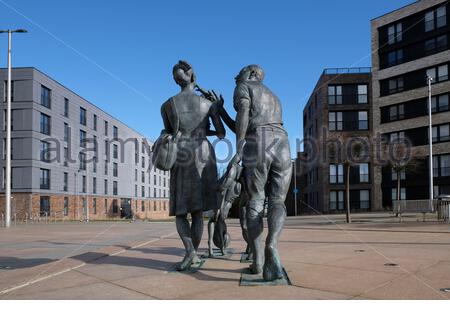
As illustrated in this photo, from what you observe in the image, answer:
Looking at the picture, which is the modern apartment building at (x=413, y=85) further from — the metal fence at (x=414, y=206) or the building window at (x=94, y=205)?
the building window at (x=94, y=205)

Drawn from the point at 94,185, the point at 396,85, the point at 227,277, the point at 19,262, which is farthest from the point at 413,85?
the point at 227,277

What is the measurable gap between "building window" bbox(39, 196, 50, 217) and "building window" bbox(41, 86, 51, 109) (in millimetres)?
9518

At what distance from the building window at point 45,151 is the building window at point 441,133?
37.7m

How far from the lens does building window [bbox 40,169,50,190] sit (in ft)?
144

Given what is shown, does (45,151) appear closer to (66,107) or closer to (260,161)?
(66,107)

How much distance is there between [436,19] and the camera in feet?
135

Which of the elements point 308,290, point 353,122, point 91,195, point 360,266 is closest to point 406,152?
point 353,122

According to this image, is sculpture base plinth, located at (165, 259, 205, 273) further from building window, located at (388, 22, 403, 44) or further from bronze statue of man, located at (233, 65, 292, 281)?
building window, located at (388, 22, 403, 44)

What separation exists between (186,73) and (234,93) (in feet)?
4.19

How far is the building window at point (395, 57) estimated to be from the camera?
44375mm

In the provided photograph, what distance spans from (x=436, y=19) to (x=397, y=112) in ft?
30.3

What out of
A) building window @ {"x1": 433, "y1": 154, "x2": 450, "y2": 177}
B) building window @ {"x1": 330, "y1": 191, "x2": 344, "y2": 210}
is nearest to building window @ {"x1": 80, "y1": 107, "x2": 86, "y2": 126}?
building window @ {"x1": 330, "y1": 191, "x2": 344, "y2": 210}

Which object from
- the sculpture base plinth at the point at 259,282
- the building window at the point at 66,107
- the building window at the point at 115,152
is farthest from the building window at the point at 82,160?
the sculpture base plinth at the point at 259,282
